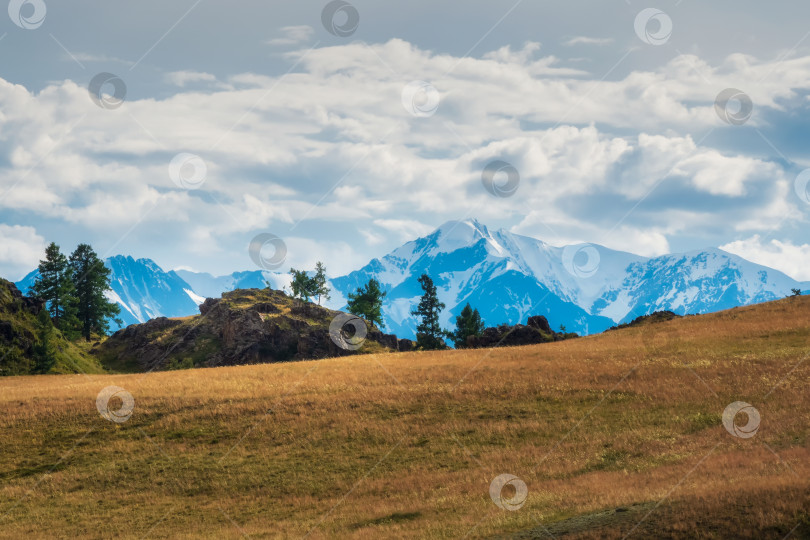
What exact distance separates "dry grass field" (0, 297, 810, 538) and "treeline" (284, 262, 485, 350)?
73131 millimetres

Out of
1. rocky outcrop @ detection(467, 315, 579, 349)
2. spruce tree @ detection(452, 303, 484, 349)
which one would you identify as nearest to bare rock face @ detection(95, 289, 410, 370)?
spruce tree @ detection(452, 303, 484, 349)

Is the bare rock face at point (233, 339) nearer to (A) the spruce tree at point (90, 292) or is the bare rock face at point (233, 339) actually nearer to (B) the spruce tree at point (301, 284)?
(A) the spruce tree at point (90, 292)

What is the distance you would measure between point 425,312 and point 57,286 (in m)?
66.7

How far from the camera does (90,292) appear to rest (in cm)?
11669

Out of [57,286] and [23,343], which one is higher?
[57,286]

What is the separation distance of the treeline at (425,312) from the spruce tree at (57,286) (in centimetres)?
5129

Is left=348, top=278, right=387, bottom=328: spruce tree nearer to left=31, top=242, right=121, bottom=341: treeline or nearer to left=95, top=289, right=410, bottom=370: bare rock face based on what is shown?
left=95, top=289, right=410, bottom=370: bare rock face

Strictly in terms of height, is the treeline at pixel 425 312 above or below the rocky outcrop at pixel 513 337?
above

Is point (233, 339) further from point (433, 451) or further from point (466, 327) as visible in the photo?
point (433, 451)

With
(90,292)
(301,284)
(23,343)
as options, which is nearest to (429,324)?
(301,284)

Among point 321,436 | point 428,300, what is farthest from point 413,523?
point 428,300

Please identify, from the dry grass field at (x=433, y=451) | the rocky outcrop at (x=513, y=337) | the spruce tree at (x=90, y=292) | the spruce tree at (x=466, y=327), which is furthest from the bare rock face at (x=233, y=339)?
the dry grass field at (x=433, y=451)

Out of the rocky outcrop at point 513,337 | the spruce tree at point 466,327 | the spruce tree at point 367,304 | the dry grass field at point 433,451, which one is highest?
the spruce tree at point 367,304

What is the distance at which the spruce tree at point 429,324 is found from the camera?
12531 cm
